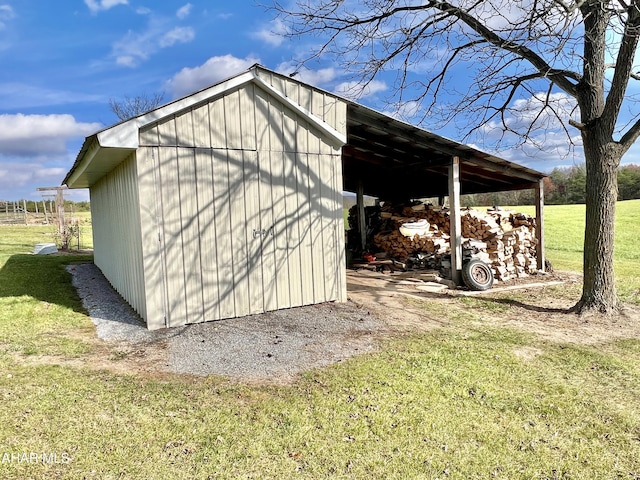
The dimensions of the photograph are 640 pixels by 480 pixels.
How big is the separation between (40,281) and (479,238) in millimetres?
9978

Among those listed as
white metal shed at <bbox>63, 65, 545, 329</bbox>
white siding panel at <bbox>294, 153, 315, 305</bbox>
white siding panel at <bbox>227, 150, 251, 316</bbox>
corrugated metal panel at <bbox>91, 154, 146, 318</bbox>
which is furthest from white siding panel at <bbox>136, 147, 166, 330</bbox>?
white siding panel at <bbox>294, 153, 315, 305</bbox>

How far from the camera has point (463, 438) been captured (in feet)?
9.80

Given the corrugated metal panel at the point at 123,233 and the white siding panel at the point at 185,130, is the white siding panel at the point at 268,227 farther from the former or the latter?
the corrugated metal panel at the point at 123,233

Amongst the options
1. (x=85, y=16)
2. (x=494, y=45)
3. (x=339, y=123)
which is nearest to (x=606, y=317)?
(x=494, y=45)

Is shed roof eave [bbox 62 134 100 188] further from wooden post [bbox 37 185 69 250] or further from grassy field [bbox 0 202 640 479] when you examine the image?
wooden post [bbox 37 185 69 250]

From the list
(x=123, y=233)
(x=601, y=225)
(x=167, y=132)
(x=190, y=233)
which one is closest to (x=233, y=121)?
(x=167, y=132)

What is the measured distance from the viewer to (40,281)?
8609mm

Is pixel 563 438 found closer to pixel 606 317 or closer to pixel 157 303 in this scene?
pixel 606 317

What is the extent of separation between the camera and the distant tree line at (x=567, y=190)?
116ft

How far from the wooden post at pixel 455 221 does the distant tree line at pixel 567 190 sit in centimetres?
2774

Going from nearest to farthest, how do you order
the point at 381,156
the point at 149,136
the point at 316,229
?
the point at 149,136
the point at 316,229
the point at 381,156

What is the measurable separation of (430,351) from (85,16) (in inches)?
345

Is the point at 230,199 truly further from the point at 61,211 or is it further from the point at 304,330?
the point at 61,211

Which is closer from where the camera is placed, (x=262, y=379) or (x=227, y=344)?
(x=262, y=379)
